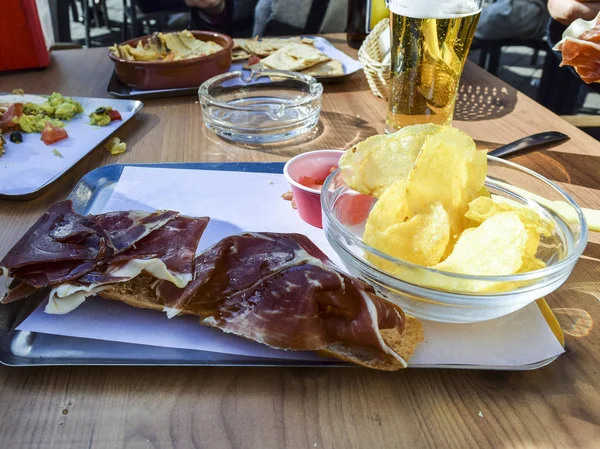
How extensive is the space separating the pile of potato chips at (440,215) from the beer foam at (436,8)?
46 cm

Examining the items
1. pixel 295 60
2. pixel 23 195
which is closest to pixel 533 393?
pixel 23 195

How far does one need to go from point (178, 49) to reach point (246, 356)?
1499 millimetres

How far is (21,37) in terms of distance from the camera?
6.09 ft

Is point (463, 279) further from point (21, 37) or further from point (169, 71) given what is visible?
point (21, 37)

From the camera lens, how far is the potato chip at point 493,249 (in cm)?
65

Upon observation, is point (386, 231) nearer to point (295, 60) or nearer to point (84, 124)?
point (84, 124)

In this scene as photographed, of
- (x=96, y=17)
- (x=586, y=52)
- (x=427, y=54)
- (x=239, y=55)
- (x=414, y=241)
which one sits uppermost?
(x=586, y=52)

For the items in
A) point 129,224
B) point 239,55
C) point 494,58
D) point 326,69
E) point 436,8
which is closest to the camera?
point 129,224

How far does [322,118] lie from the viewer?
1.54 m

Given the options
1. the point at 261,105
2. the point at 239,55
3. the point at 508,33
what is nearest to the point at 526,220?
the point at 261,105

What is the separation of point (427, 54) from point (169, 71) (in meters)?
0.88

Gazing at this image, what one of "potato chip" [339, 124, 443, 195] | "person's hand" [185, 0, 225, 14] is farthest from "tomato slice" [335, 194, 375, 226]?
"person's hand" [185, 0, 225, 14]

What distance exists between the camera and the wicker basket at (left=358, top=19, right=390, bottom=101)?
1.50 m

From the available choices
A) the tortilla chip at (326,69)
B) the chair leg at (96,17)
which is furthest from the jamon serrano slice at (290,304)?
the chair leg at (96,17)
